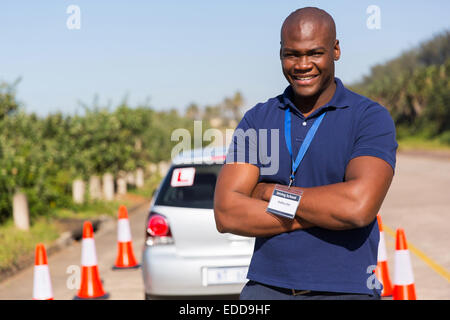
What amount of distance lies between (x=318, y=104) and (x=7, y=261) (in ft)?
23.5

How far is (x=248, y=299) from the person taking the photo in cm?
246

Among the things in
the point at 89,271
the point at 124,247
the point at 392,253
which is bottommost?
the point at 392,253

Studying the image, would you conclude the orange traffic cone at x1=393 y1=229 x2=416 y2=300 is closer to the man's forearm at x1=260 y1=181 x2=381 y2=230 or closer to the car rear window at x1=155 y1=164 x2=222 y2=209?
the car rear window at x1=155 y1=164 x2=222 y2=209

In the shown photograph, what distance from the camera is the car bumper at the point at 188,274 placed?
554cm

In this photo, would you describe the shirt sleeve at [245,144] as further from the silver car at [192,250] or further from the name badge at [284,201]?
the silver car at [192,250]

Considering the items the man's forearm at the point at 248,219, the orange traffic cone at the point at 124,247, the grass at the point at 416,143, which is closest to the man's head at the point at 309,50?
the man's forearm at the point at 248,219

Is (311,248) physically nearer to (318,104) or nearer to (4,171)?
(318,104)

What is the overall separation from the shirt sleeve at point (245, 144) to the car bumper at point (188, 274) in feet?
10.1

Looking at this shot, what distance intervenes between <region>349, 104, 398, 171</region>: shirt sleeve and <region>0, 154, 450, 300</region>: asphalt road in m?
4.57

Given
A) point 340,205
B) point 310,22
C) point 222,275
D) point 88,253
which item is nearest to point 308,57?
point 310,22

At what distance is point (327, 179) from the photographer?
94.0 inches

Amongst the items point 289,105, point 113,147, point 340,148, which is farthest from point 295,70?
point 113,147

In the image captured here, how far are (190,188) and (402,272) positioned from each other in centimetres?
215

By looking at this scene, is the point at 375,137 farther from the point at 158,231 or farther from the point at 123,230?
the point at 123,230
